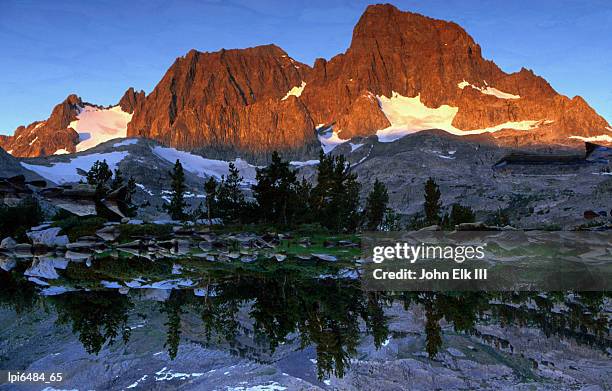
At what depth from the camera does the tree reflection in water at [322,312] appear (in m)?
11.3

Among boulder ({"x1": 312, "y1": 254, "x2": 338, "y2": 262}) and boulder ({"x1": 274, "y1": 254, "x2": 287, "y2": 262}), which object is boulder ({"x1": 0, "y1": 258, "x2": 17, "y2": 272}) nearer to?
boulder ({"x1": 274, "y1": 254, "x2": 287, "y2": 262})

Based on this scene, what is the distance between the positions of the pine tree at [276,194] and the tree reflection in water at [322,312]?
1502 inches

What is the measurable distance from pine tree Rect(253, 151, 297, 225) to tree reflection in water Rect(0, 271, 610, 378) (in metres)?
38.1

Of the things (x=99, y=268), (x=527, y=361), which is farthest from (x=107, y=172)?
(x=527, y=361)

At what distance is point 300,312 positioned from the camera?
13430mm

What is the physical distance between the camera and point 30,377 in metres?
9.02

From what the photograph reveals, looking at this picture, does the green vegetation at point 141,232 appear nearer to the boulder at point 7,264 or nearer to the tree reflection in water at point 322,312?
the boulder at point 7,264

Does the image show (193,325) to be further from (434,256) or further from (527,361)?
(434,256)

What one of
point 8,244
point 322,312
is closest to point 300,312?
point 322,312

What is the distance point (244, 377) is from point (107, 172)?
72.3m

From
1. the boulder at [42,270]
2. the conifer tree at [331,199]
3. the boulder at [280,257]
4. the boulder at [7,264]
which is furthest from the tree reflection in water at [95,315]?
the conifer tree at [331,199]

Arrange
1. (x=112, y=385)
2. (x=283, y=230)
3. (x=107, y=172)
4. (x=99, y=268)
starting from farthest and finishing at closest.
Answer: (x=107, y=172) < (x=283, y=230) < (x=99, y=268) < (x=112, y=385)

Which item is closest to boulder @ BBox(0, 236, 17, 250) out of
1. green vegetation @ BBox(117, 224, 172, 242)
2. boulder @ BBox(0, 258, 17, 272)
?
boulder @ BBox(0, 258, 17, 272)

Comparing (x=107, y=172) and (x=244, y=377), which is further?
(x=107, y=172)
